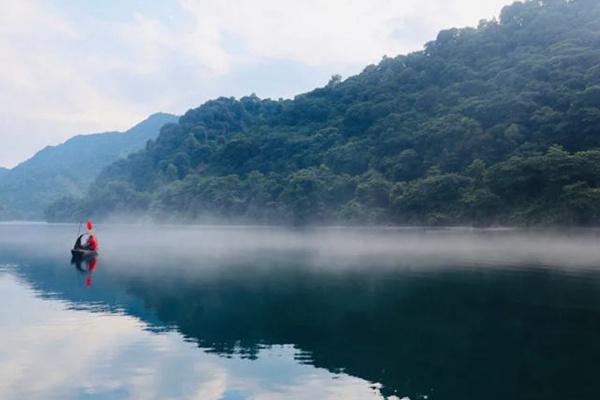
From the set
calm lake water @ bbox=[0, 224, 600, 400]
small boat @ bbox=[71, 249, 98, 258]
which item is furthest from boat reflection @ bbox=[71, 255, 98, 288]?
calm lake water @ bbox=[0, 224, 600, 400]

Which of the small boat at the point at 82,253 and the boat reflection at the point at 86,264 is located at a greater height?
the small boat at the point at 82,253

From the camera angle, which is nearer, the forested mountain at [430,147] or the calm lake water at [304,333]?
the calm lake water at [304,333]

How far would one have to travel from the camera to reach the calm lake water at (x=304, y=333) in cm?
1463

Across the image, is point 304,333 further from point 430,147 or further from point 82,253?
point 430,147

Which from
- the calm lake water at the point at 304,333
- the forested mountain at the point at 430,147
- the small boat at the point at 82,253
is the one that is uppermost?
the forested mountain at the point at 430,147

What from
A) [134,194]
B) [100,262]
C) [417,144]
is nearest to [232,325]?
[100,262]

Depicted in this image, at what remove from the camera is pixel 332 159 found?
128 meters

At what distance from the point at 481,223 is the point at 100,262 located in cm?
6002

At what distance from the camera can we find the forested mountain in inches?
3258

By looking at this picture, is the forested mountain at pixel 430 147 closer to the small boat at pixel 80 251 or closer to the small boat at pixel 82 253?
the small boat at pixel 82 253

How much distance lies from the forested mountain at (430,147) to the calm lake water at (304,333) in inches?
1762

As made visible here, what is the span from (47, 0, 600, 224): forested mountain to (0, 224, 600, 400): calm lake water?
44764 mm

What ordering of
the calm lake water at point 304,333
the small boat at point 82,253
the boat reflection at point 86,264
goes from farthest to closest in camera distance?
the small boat at point 82,253 → the boat reflection at point 86,264 → the calm lake water at point 304,333

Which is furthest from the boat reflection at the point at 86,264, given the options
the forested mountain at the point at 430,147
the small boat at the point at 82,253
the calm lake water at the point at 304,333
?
the forested mountain at the point at 430,147
